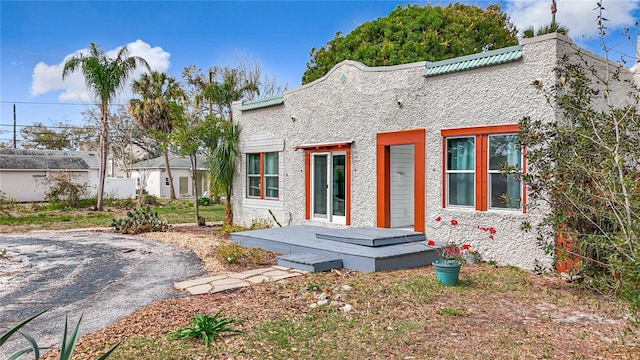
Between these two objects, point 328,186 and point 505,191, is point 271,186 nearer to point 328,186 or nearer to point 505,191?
point 328,186

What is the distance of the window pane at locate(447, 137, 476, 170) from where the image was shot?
855 centimetres

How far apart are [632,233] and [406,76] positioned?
690 cm

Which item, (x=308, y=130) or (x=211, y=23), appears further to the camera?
(x=211, y=23)

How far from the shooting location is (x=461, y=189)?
28.7ft

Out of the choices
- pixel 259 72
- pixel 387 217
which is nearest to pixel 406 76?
pixel 387 217

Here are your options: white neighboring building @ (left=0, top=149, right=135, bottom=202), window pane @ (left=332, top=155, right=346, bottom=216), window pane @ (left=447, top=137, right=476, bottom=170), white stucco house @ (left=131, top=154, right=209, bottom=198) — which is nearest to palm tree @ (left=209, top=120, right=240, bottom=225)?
window pane @ (left=332, top=155, right=346, bottom=216)

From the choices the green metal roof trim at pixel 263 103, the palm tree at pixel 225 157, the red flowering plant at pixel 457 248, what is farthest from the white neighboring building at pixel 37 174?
the red flowering plant at pixel 457 248

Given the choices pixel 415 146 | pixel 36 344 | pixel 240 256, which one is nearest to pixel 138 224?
pixel 240 256

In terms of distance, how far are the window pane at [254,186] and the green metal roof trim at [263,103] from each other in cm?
216

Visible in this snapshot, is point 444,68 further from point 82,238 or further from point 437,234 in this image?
point 82,238

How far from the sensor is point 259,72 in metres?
27.7

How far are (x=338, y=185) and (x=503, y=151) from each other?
4.31m

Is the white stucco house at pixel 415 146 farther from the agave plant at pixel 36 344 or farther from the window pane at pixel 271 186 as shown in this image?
the agave plant at pixel 36 344

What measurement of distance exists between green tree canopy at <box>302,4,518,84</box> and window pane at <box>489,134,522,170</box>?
12.7m
